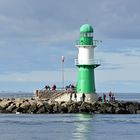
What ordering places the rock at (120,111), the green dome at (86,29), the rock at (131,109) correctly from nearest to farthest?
1. the rock at (120,111)
2. the rock at (131,109)
3. the green dome at (86,29)

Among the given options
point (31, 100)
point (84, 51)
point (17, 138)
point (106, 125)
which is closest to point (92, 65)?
point (84, 51)

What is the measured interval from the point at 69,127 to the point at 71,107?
40.8 feet

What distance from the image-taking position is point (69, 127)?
4488 centimetres

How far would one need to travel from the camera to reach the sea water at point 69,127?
3941 cm

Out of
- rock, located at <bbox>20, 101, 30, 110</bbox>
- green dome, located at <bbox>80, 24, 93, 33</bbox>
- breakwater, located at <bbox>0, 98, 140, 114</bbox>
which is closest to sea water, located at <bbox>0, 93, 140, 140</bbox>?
breakwater, located at <bbox>0, 98, 140, 114</bbox>

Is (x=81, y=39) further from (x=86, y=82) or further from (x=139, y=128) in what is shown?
(x=139, y=128)

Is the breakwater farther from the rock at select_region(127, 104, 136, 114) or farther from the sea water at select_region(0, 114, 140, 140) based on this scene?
the sea water at select_region(0, 114, 140, 140)

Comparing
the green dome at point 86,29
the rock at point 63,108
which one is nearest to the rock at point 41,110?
the rock at point 63,108

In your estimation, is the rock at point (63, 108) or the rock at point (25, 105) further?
the rock at point (25, 105)

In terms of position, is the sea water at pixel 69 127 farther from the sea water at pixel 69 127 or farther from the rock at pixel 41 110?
the rock at pixel 41 110

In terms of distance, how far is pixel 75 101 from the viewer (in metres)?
58.2

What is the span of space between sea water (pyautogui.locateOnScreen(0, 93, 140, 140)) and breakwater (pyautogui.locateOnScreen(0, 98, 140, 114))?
3.74ft

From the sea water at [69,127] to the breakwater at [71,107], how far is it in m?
1.14

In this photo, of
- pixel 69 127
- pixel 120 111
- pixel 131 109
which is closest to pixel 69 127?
pixel 69 127
